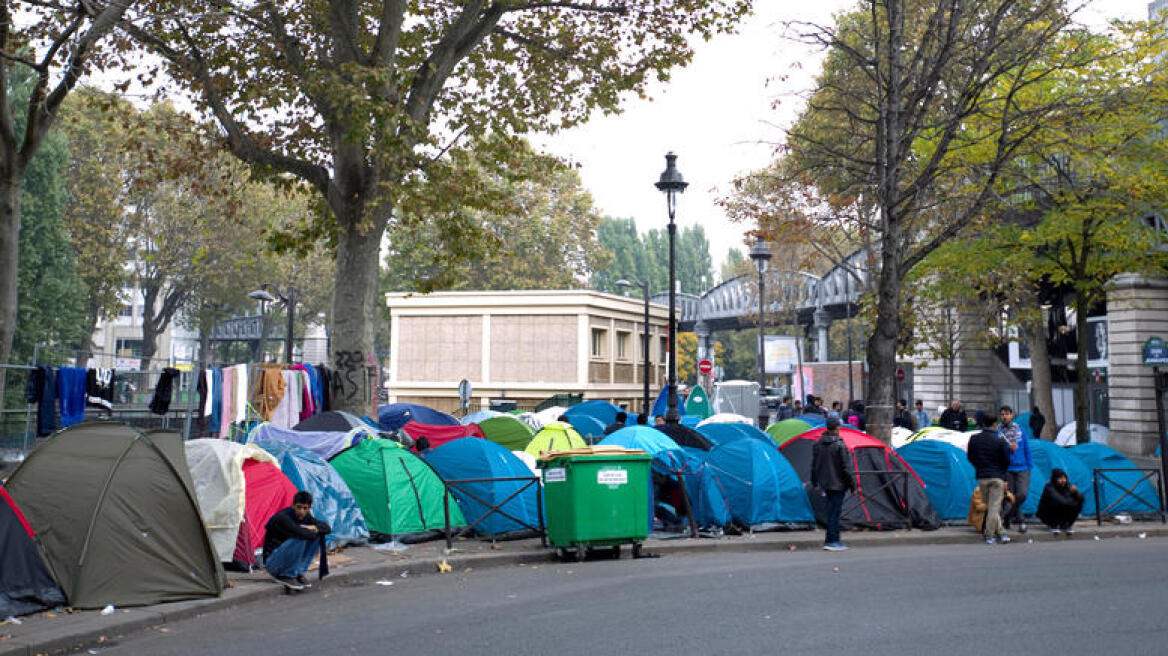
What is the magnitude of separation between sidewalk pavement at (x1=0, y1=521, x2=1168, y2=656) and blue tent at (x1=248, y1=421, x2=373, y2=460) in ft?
6.29

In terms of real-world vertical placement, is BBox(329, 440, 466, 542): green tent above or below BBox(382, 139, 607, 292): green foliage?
below

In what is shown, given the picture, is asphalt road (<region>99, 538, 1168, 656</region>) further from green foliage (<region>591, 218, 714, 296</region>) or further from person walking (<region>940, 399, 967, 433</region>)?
green foliage (<region>591, 218, 714, 296</region>)

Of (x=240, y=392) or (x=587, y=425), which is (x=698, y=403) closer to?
(x=587, y=425)

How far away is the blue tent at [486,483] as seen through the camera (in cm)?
1330

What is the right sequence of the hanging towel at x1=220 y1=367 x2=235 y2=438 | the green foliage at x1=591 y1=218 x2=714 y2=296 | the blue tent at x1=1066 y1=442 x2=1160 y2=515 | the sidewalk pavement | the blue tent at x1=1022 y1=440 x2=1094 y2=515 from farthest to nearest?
the green foliage at x1=591 y1=218 x2=714 y2=296 < the hanging towel at x1=220 y1=367 x2=235 y2=438 < the blue tent at x1=1066 y1=442 x2=1160 y2=515 < the blue tent at x1=1022 y1=440 x2=1094 y2=515 < the sidewalk pavement

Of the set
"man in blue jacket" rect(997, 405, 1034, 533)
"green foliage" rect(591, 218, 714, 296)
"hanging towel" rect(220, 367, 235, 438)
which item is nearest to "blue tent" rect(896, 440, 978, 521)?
"man in blue jacket" rect(997, 405, 1034, 533)

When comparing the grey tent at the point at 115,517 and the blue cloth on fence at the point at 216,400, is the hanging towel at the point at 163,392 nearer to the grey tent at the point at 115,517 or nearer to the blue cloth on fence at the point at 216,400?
the blue cloth on fence at the point at 216,400

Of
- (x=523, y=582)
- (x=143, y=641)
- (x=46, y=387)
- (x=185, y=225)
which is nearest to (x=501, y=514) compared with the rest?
(x=523, y=582)

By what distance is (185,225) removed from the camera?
138ft

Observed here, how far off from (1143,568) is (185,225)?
1569 inches

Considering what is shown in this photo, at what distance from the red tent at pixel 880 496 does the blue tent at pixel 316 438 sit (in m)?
6.74

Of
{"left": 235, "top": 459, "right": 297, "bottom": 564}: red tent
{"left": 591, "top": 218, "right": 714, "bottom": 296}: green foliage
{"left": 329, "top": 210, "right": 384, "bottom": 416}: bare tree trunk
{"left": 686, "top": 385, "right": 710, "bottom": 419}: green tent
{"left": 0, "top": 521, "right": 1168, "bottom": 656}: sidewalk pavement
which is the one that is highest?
{"left": 591, "top": 218, "right": 714, "bottom": 296}: green foliage

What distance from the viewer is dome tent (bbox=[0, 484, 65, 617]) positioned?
8305 millimetres

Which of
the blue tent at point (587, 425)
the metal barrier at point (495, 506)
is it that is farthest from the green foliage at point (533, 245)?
the metal barrier at point (495, 506)
